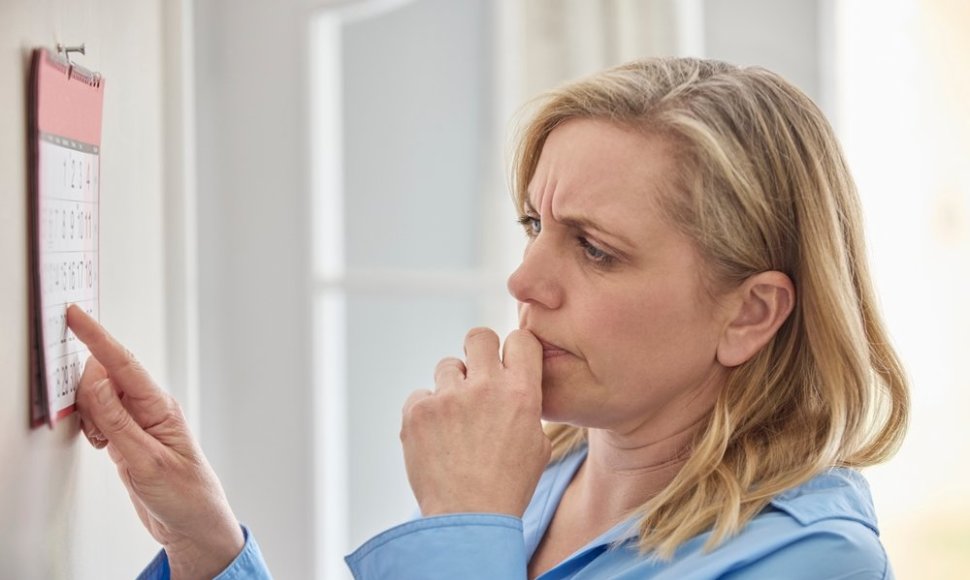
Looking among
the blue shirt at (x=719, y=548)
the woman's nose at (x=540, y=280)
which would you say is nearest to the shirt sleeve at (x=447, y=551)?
the blue shirt at (x=719, y=548)

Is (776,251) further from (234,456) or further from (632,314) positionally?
(234,456)

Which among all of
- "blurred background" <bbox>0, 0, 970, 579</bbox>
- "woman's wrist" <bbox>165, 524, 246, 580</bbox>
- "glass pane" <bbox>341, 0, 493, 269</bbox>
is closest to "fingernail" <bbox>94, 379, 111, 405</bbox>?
"woman's wrist" <bbox>165, 524, 246, 580</bbox>

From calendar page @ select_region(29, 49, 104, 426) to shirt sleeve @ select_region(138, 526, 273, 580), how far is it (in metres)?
0.25

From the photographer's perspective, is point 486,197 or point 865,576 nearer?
point 865,576

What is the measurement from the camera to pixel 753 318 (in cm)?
113

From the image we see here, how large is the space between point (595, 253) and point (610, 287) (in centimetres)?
4

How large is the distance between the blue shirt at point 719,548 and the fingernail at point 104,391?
27 centimetres

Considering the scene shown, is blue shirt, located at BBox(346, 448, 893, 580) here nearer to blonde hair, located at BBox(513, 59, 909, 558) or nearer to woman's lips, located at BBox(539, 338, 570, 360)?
blonde hair, located at BBox(513, 59, 909, 558)

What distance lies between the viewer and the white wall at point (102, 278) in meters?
0.85

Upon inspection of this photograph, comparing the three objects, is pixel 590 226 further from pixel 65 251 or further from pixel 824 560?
pixel 65 251

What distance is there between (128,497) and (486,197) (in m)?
1.57

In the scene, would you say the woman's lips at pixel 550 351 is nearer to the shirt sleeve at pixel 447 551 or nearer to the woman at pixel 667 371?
the woman at pixel 667 371

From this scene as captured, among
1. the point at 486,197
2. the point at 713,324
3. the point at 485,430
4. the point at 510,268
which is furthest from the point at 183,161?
the point at 486,197

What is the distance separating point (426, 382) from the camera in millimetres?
2678
